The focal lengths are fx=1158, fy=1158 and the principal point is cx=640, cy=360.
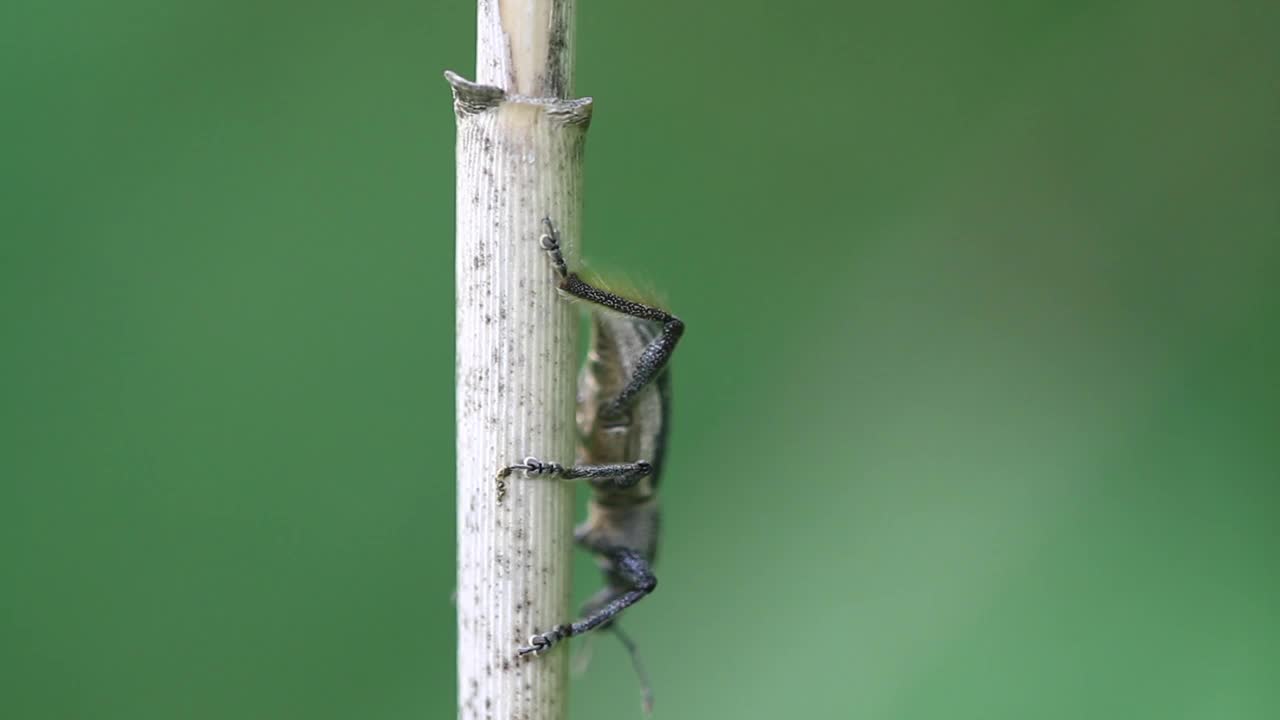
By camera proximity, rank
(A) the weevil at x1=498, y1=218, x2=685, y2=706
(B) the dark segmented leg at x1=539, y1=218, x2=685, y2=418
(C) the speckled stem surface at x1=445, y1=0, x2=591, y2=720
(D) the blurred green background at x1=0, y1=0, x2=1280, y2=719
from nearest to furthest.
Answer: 1. (C) the speckled stem surface at x1=445, y1=0, x2=591, y2=720
2. (B) the dark segmented leg at x1=539, y1=218, x2=685, y2=418
3. (A) the weevil at x1=498, y1=218, x2=685, y2=706
4. (D) the blurred green background at x1=0, y1=0, x2=1280, y2=719

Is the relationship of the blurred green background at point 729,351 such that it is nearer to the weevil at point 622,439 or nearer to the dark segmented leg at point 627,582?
the weevil at point 622,439

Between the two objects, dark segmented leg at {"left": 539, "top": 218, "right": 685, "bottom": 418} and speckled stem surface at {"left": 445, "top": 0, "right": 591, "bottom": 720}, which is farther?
dark segmented leg at {"left": 539, "top": 218, "right": 685, "bottom": 418}

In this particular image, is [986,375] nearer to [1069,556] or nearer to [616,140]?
[1069,556]

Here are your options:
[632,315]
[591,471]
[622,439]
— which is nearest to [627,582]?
[622,439]

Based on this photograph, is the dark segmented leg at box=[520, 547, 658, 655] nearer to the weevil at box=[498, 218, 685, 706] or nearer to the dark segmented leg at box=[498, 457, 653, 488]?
the weevil at box=[498, 218, 685, 706]

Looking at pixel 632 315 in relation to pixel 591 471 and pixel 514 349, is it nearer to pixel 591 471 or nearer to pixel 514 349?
pixel 591 471

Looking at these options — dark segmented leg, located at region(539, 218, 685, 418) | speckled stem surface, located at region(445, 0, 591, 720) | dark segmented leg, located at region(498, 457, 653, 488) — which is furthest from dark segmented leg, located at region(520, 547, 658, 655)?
speckled stem surface, located at region(445, 0, 591, 720)
